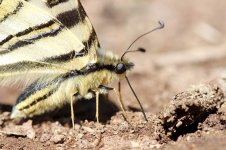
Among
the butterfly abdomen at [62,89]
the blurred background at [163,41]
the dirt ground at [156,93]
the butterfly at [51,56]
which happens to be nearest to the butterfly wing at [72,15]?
the butterfly at [51,56]

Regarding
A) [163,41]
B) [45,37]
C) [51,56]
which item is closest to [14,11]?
[45,37]

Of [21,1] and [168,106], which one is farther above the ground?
[21,1]

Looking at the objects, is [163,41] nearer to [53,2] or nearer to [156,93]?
[156,93]

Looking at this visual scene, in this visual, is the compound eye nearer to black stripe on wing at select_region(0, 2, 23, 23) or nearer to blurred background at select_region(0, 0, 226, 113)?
blurred background at select_region(0, 0, 226, 113)

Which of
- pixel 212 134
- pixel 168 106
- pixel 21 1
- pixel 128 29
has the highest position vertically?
pixel 128 29

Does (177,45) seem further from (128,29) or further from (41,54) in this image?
(41,54)

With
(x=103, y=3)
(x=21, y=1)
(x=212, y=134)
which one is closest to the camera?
(x=212, y=134)

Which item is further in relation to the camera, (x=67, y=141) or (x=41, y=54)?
(x=41, y=54)

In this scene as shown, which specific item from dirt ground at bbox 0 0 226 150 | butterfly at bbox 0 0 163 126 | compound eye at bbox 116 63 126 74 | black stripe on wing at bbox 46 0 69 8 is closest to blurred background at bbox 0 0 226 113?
dirt ground at bbox 0 0 226 150

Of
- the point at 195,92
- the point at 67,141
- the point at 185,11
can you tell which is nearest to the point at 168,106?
the point at 195,92
